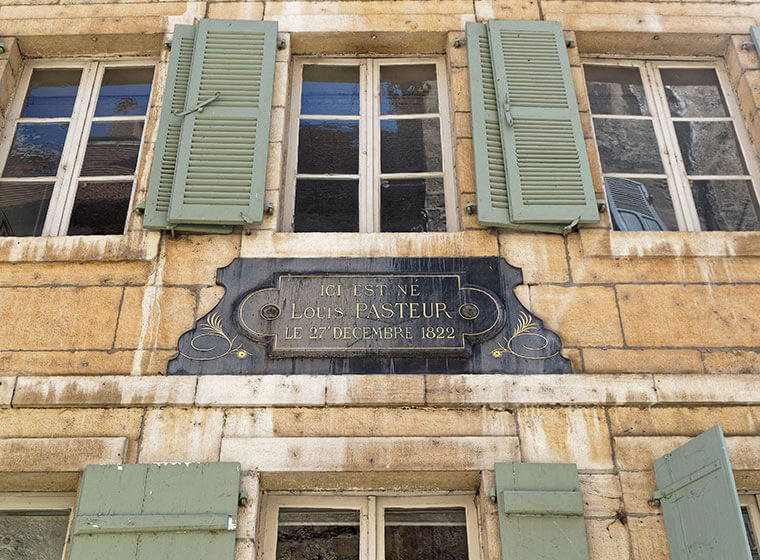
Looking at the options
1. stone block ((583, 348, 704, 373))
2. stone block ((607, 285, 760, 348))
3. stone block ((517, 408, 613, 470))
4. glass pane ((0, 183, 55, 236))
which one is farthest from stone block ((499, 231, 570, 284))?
glass pane ((0, 183, 55, 236))

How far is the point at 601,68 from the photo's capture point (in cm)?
549

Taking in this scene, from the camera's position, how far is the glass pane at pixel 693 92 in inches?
209

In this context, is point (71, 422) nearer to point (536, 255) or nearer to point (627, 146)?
point (536, 255)

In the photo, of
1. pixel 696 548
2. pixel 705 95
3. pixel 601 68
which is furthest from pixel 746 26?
pixel 696 548

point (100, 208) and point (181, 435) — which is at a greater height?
point (100, 208)

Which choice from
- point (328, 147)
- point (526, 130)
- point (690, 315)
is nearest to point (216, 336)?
point (328, 147)

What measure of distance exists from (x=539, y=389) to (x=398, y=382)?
28.2 inches

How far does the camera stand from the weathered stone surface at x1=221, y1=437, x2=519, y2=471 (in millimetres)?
3777

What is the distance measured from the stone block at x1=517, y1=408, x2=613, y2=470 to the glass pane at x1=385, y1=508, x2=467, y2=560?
0.48 m

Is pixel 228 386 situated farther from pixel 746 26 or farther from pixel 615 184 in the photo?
pixel 746 26

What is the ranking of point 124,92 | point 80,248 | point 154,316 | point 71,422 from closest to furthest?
point 71,422 → point 154,316 → point 80,248 → point 124,92

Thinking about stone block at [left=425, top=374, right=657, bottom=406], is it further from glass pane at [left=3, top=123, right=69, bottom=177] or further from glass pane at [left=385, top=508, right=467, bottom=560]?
glass pane at [left=3, top=123, right=69, bottom=177]

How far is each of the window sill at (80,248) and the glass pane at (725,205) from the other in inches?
130

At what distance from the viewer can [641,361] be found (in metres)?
4.12
